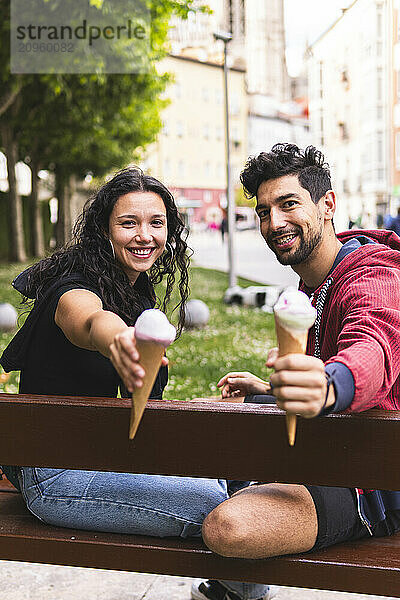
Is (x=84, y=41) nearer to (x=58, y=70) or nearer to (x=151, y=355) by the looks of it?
(x=58, y=70)

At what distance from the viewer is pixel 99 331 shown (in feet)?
6.70

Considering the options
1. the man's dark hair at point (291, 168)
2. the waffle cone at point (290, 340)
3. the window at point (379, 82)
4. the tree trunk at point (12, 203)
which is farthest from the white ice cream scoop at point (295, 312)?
the window at point (379, 82)

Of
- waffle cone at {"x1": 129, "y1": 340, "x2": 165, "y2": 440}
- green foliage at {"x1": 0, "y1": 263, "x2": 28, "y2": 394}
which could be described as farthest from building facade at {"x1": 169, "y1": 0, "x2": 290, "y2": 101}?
waffle cone at {"x1": 129, "y1": 340, "x2": 165, "y2": 440}

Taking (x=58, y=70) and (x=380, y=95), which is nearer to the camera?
(x=58, y=70)

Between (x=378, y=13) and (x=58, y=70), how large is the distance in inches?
1263

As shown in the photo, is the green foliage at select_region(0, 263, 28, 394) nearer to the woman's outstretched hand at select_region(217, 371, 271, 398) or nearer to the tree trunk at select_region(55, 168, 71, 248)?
the woman's outstretched hand at select_region(217, 371, 271, 398)

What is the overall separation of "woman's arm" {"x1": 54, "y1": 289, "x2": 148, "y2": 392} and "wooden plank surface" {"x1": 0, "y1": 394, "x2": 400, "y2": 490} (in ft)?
0.63

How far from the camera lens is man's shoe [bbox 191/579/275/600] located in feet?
9.90

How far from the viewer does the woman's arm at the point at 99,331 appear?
1661 mm

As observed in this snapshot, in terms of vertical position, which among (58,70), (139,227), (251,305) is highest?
(58,70)

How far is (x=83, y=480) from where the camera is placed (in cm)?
247

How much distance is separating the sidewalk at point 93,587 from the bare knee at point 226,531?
55.9 inches

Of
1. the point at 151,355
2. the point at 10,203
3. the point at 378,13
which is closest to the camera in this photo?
the point at 151,355

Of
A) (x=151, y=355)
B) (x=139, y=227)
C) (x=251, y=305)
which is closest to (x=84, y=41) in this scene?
(x=251, y=305)
